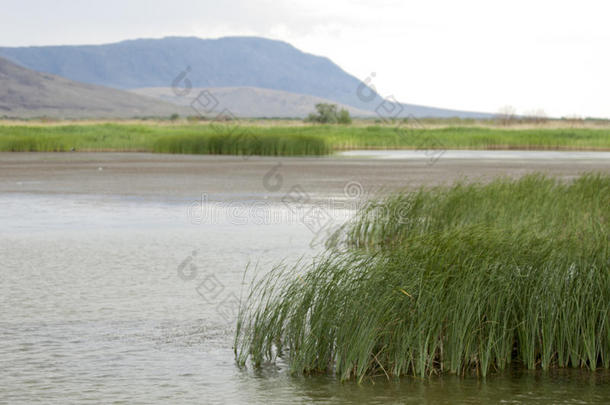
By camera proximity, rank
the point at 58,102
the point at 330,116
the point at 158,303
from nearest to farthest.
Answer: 1. the point at 158,303
2. the point at 330,116
3. the point at 58,102

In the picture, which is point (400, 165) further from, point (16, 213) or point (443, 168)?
point (16, 213)

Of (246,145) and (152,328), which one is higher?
(246,145)

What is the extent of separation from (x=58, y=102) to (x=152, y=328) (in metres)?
181

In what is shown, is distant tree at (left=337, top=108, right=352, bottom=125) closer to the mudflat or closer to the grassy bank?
the grassy bank

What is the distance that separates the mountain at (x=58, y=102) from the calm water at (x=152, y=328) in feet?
506

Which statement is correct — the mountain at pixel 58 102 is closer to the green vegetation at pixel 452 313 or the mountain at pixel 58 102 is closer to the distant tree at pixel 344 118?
the distant tree at pixel 344 118

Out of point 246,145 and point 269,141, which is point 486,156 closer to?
point 269,141

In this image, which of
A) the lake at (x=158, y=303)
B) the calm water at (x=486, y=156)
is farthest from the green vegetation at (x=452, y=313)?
the calm water at (x=486, y=156)

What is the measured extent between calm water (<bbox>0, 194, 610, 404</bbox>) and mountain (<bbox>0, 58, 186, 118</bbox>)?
154 meters

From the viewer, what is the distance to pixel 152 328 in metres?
8.39

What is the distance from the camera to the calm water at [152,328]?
6.52 metres

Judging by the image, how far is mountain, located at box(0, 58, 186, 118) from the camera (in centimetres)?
17162

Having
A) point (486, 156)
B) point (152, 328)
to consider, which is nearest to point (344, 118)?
point (486, 156)

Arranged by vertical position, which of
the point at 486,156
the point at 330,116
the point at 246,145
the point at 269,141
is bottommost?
the point at 486,156
